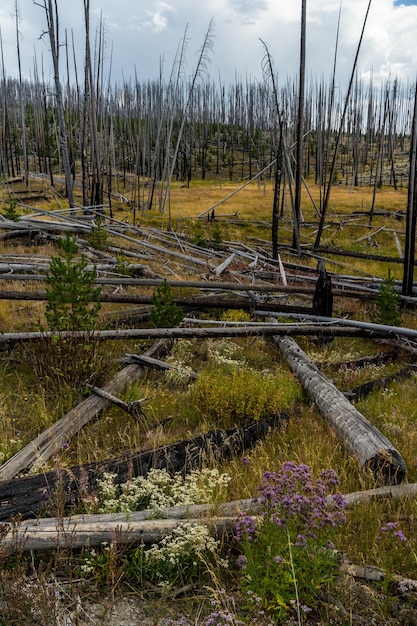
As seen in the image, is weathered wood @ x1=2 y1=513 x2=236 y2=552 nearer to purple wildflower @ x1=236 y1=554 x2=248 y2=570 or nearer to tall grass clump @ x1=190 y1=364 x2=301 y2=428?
purple wildflower @ x1=236 y1=554 x2=248 y2=570

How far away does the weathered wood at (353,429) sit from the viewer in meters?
3.97

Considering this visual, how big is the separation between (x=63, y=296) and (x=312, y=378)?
11.3ft

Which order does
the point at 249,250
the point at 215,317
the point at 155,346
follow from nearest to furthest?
the point at 155,346, the point at 215,317, the point at 249,250

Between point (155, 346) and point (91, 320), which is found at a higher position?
point (91, 320)

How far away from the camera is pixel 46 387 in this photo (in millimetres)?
5566

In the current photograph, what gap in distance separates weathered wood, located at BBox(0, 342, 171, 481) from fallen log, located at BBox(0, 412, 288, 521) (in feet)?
1.37

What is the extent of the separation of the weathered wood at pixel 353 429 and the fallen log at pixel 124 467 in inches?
23.4

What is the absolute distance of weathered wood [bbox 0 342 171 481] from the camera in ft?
13.1

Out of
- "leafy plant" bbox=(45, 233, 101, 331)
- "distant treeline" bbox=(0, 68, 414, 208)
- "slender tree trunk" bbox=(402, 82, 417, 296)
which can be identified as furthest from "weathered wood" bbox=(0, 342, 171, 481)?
"distant treeline" bbox=(0, 68, 414, 208)

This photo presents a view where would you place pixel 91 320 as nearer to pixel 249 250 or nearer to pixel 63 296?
pixel 63 296

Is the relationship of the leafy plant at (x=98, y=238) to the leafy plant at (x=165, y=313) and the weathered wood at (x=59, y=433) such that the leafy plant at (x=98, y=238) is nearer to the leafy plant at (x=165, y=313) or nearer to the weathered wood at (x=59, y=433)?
the leafy plant at (x=165, y=313)

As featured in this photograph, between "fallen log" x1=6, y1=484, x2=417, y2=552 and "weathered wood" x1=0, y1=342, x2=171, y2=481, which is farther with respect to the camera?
"weathered wood" x1=0, y1=342, x2=171, y2=481

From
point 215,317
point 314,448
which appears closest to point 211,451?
point 314,448

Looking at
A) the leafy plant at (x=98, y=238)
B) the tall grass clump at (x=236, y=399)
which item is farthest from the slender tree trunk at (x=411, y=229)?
the leafy plant at (x=98, y=238)
